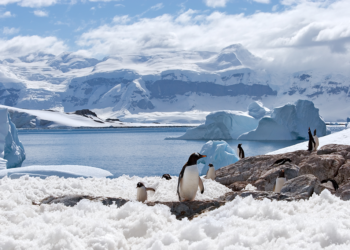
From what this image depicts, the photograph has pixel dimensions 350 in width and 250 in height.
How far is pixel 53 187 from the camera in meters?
6.80

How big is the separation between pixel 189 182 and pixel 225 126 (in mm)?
40071

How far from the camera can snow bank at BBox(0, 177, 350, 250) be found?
2.74 m

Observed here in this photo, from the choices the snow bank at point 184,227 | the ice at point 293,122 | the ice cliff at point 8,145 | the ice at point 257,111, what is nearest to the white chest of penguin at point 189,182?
the snow bank at point 184,227

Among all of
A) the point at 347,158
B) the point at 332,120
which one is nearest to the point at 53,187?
the point at 347,158

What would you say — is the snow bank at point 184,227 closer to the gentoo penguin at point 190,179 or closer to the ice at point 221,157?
the gentoo penguin at point 190,179

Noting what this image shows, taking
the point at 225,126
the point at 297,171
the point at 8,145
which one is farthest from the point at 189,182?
the point at 225,126

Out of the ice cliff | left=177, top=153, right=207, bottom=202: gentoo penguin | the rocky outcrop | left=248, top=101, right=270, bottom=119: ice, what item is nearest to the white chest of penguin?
left=177, top=153, right=207, bottom=202: gentoo penguin

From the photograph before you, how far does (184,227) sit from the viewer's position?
305 centimetres

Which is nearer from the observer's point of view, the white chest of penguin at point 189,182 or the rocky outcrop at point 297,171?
the rocky outcrop at point 297,171

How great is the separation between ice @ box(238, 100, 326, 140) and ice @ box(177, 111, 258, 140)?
4.57 metres

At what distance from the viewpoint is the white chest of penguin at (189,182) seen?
5270mm

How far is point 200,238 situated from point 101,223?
0.92 m

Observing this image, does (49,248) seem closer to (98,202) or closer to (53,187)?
(98,202)

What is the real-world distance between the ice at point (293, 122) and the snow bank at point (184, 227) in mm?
35757
